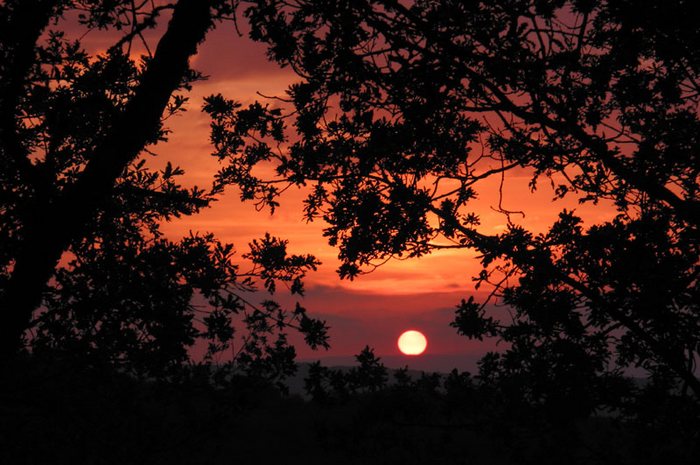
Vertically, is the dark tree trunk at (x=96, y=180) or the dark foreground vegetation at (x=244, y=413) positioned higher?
the dark tree trunk at (x=96, y=180)

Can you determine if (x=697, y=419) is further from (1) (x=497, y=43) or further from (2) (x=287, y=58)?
(2) (x=287, y=58)

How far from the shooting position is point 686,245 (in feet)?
27.5

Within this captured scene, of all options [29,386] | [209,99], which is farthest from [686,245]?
[29,386]

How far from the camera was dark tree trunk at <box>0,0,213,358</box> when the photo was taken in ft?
25.1

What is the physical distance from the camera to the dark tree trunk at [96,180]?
7664 mm

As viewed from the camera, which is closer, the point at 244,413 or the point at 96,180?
the point at 96,180

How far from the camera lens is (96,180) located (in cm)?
770

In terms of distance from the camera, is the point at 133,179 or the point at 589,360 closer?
the point at 589,360

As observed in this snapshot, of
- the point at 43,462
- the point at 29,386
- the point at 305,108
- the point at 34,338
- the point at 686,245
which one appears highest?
the point at 305,108

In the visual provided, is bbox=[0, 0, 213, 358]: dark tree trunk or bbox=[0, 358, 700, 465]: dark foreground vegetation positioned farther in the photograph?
bbox=[0, 358, 700, 465]: dark foreground vegetation

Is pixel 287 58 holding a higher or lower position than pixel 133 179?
higher

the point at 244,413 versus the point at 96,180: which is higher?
the point at 96,180

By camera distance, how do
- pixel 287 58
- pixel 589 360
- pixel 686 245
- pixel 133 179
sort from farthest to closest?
pixel 133 179
pixel 287 58
pixel 589 360
pixel 686 245

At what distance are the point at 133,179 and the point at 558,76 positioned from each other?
6675mm
